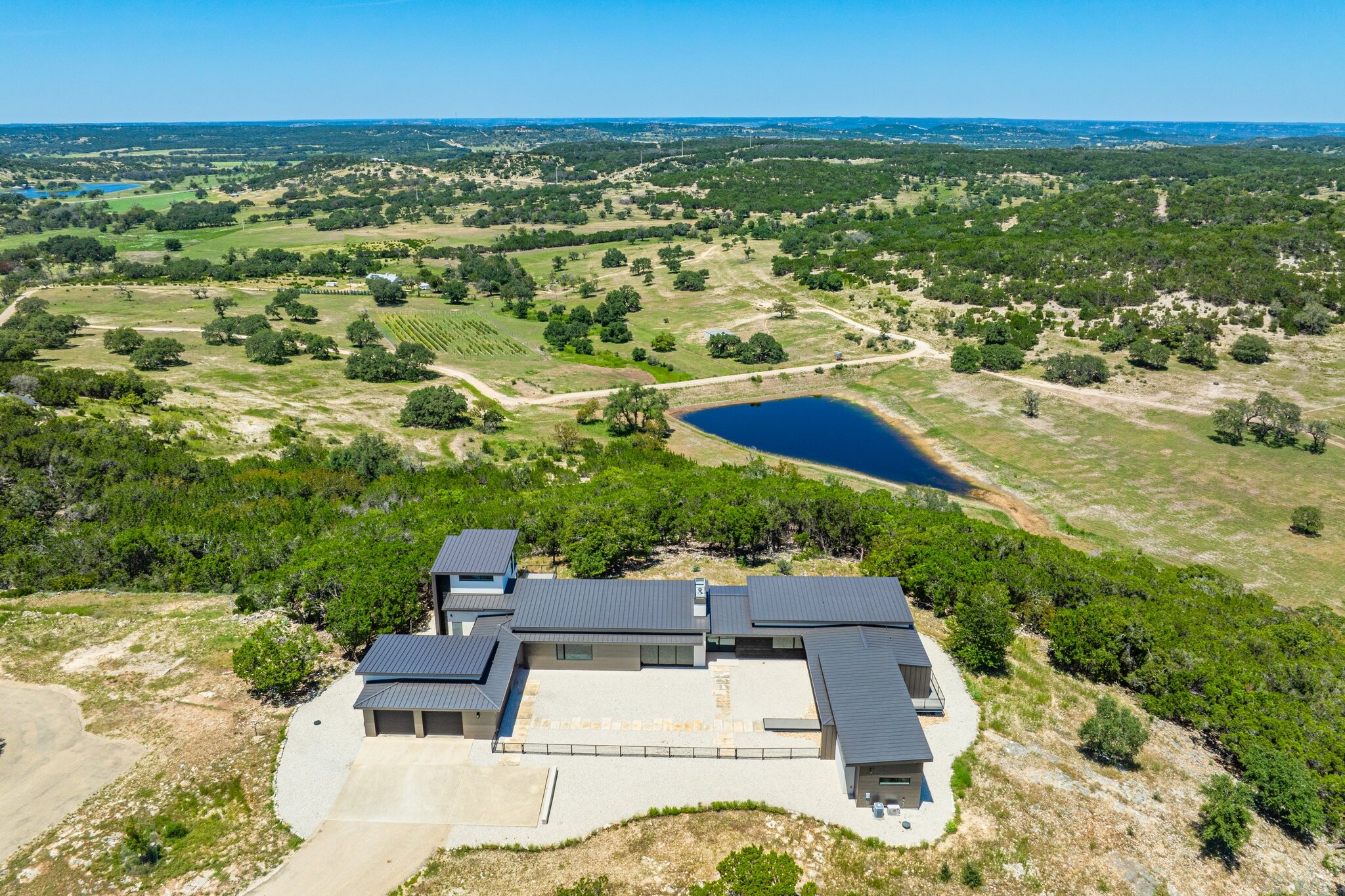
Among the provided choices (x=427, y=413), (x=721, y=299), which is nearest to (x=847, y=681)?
(x=427, y=413)

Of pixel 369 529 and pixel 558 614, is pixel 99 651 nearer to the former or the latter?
pixel 369 529

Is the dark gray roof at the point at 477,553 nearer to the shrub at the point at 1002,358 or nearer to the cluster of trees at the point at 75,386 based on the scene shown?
the cluster of trees at the point at 75,386

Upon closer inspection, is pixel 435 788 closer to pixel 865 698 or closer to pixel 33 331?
pixel 865 698

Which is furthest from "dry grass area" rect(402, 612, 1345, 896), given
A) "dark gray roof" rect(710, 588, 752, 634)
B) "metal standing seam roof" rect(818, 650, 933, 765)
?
"dark gray roof" rect(710, 588, 752, 634)

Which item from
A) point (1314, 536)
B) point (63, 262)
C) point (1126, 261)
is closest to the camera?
point (1314, 536)

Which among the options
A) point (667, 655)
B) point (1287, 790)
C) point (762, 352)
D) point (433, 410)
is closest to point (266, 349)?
point (433, 410)

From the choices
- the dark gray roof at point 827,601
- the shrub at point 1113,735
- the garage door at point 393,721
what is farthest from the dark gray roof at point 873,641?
the garage door at point 393,721
